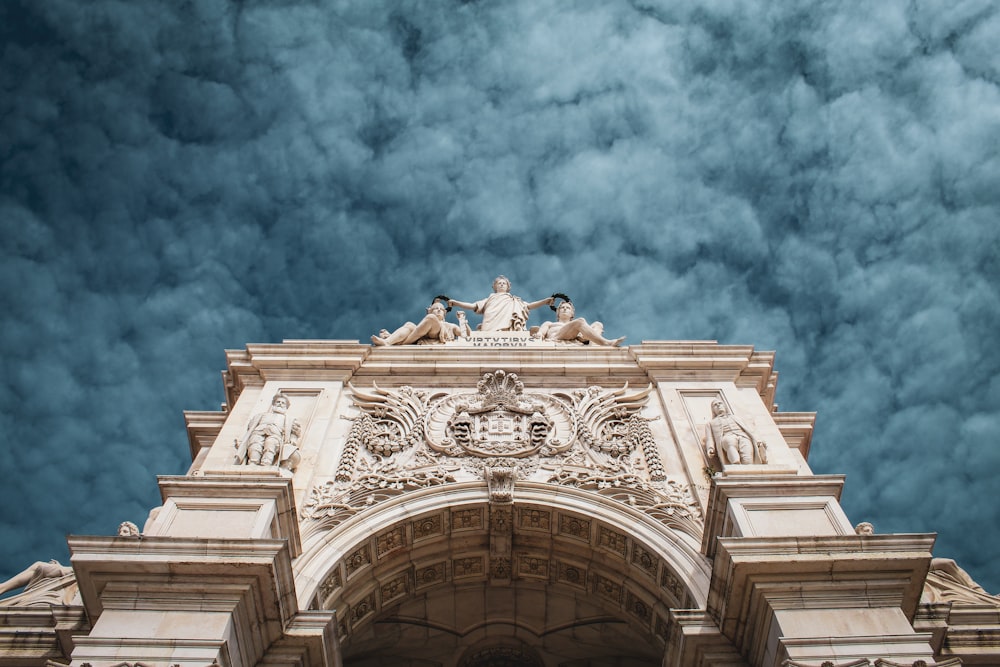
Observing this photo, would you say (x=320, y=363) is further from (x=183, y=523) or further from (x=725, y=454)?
(x=725, y=454)

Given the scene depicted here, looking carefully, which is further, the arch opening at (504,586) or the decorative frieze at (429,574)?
the decorative frieze at (429,574)

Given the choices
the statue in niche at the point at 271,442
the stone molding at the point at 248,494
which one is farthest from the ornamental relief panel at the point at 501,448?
the stone molding at the point at 248,494

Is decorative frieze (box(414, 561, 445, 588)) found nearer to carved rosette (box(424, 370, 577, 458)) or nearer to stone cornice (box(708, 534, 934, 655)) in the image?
carved rosette (box(424, 370, 577, 458))

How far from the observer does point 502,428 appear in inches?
600

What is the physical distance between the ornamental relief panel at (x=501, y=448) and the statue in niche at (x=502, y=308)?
4.45 meters

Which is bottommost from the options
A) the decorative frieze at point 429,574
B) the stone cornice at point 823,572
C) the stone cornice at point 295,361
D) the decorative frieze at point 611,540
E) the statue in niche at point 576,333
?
the stone cornice at point 823,572

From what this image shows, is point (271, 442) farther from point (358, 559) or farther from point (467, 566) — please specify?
point (467, 566)

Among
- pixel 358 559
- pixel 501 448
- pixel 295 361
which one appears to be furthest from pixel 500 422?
pixel 295 361

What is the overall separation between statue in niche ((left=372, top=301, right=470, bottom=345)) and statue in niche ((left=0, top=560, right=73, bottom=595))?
7.37 m

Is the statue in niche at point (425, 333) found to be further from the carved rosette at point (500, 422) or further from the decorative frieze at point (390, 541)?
the decorative frieze at point (390, 541)

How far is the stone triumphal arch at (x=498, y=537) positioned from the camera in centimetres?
1029

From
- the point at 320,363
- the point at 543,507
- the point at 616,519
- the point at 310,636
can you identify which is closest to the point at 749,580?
the point at 616,519

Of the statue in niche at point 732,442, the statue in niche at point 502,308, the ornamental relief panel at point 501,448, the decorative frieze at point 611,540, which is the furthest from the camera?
the statue in niche at point 502,308

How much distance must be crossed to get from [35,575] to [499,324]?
11.1 m
